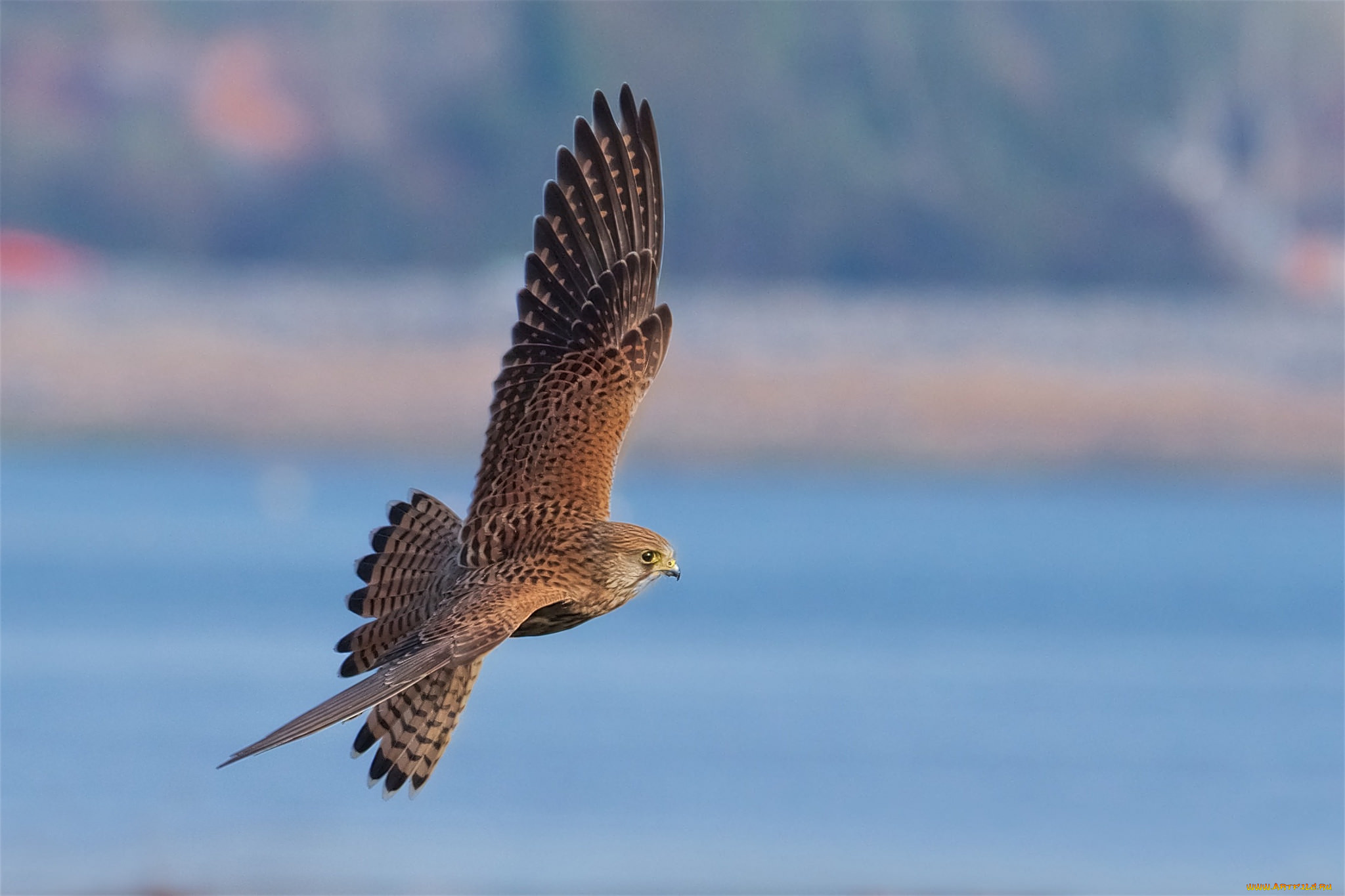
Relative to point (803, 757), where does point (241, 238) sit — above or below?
above

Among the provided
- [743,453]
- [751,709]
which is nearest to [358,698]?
[751,709]

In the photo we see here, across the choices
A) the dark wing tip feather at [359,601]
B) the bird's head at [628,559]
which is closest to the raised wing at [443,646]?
the bird's head at [628,559]

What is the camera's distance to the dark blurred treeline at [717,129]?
7700 cm

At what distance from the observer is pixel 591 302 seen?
873cm

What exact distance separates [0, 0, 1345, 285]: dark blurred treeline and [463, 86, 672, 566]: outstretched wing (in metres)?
64.8

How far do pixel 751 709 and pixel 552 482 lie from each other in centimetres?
2162

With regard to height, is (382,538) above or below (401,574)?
above

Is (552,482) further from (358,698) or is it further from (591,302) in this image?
(358,698)

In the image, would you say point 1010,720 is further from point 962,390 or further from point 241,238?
Answer: point 241,238

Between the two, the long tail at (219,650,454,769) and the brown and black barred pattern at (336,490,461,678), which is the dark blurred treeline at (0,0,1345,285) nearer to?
the brown and black barred pattern at (336,490,461,678)

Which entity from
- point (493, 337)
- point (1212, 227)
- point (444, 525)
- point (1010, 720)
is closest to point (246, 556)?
point (493, 337)

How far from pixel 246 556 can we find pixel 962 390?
65.7ft

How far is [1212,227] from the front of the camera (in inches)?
3066

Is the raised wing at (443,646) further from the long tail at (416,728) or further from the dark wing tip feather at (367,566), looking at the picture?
the dark wing tip feather at (367,566)
